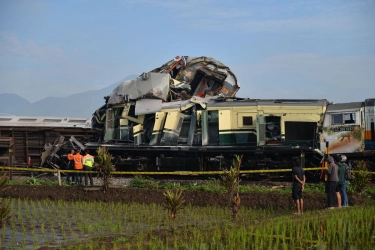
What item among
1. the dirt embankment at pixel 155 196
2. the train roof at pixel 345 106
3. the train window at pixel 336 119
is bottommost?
the dirt embankment at pixel 155 196

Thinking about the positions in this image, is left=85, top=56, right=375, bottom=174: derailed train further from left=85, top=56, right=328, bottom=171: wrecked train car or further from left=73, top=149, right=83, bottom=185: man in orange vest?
left=73, top=149, right=83, bottom=185: man in orange vest

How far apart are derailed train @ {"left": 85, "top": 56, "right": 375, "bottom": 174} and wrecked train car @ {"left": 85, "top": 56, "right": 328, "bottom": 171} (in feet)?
0.14

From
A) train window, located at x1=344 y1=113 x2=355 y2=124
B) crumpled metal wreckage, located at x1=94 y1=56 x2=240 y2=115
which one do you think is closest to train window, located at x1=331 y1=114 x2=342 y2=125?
train window, located at x1=344 y1=113 x2=355 y2=124

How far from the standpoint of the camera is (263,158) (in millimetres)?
25422

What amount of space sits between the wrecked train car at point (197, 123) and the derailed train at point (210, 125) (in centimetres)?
4

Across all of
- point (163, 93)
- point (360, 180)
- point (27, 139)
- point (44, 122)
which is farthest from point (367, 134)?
point (44, 122)

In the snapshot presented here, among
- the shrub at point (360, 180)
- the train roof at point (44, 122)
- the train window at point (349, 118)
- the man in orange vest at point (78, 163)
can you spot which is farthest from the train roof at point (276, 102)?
the train roof at point (44, 122)

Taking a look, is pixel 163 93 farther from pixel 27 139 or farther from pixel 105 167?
pixel 105 167

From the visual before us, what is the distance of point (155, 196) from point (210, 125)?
753 cm

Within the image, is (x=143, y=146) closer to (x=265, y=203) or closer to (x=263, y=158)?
(x=263, y=158)

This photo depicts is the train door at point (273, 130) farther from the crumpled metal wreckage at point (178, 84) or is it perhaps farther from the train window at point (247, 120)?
the crumpled metal wreckage at point (178, 84)

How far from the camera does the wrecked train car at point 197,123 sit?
25234mm

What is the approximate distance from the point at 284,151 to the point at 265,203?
6162 millimetres

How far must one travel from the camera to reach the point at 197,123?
27359mm
